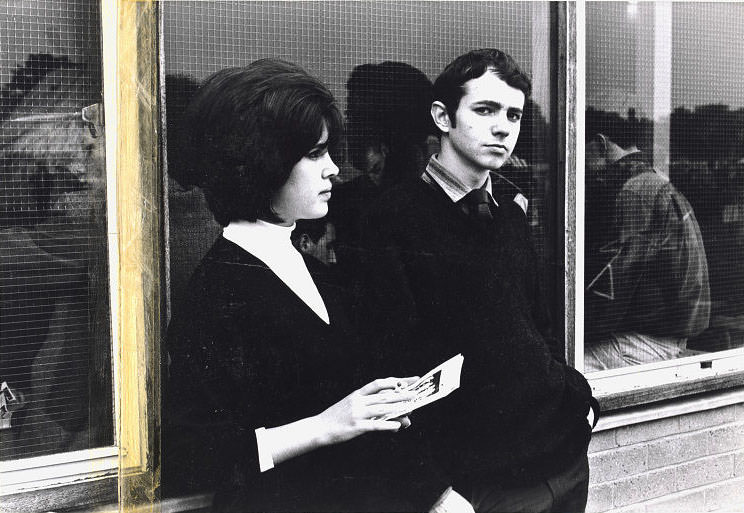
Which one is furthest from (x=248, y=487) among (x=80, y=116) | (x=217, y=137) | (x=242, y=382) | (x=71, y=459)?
(x=80, y=116)

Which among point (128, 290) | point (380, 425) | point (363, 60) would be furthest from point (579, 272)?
point (128, 290)

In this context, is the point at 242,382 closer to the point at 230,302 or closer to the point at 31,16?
the point at 230,302

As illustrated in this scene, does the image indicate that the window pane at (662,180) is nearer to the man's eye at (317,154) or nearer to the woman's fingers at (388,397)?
the woman's fingers at (388,397)

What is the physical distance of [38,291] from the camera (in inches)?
110

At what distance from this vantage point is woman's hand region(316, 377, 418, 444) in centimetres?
293

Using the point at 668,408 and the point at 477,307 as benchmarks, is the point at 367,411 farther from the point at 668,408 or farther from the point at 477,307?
the point at 668,408

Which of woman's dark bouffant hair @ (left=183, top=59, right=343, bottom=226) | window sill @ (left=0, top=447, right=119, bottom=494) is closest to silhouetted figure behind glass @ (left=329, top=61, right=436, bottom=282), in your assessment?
woman's dark bouffant hair @ (left=183, top=59, right=343, bottom=226)

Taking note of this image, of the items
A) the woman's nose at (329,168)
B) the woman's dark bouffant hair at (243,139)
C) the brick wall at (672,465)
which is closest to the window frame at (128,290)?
the woman's dark bouffant hair at (243,139)

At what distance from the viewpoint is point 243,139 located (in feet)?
9.24

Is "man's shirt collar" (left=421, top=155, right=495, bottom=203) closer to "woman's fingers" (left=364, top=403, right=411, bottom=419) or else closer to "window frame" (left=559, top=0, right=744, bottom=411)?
"window frame" (left=559, top=0, right=744, bottom=411)

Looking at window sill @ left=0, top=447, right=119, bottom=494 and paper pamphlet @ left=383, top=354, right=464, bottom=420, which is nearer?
window sill @ left=0, top=447, right=119, bottom=494

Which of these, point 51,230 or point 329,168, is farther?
point 329,168

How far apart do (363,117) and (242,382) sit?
1043mm

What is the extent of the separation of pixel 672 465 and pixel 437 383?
1553 millimetres
